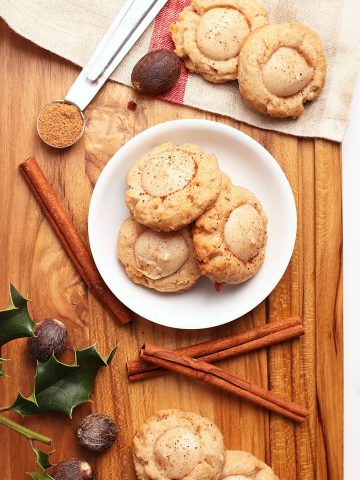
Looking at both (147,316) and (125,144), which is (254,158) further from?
(147,316)

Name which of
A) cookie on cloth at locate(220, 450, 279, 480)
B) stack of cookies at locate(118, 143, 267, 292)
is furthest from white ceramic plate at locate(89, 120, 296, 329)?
cookie on cloth at locate(220, 450, 279, 480)

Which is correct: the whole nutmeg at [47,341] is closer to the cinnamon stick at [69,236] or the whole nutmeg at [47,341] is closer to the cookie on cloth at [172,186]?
the cinnamon stick at [69,236]

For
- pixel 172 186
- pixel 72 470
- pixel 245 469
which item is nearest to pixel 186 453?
pixel 245 469

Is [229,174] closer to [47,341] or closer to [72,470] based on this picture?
[47,341]

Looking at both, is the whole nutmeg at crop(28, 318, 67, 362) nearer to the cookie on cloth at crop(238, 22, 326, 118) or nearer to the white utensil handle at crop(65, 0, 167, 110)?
the white utensil handle at crop(65, 0, 167, 110)

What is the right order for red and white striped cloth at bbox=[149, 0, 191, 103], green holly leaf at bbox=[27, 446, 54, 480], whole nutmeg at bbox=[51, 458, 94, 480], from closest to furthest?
green holly leaf at bbox=[27, 446, 54, 480]
whole nutmeg at bbox=[51, 458, 94, 480]
red and white striped cloth at bbox=[149, 0, 191, 103]

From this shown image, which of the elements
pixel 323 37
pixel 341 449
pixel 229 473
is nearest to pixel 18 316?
pixel 229 473
